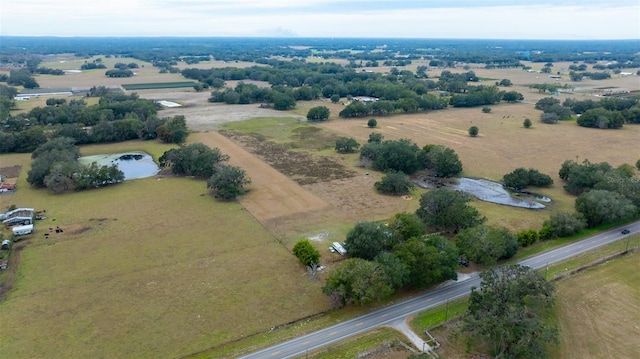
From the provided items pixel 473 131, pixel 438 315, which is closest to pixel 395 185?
pixel 438 315

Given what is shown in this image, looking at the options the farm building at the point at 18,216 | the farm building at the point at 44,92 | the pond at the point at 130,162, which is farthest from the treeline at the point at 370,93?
the farm building at the point at 18,216

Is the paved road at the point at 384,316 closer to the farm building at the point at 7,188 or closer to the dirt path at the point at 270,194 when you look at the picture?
the dirt path at the point at 270,194

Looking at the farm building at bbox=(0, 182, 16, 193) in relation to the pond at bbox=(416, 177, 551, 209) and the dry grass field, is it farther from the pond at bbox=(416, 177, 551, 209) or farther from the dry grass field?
the pond at bbox=(416, 177, 551, 209)

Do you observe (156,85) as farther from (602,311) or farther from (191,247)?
(602,311)

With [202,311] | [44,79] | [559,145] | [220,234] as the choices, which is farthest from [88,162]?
[44,79]

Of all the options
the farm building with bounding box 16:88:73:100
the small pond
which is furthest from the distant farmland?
the small pond

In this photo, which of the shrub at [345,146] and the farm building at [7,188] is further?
the shrub at [345,146]
